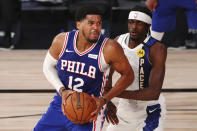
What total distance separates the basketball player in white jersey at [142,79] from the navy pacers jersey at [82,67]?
10.2 inches

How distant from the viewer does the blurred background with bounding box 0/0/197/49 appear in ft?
29.1

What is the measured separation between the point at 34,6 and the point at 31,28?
0.47 m

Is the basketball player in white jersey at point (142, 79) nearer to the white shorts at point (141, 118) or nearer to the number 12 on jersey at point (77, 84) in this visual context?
the white shorts at point (141, 118)

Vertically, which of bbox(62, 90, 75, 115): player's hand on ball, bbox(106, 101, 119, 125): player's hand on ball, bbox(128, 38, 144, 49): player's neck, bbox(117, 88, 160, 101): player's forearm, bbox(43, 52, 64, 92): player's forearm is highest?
bbox(128, 38, 144, 49): player's neck

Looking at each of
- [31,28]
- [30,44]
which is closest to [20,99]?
[30,44]

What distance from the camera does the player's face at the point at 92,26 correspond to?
331 centimetres

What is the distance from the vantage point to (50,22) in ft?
33.6

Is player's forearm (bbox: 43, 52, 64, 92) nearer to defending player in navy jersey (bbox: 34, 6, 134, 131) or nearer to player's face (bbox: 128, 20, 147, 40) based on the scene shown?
defending player in navy jersey (bbox: 34, 6, 134, 131)

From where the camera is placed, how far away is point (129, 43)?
3.90 meters

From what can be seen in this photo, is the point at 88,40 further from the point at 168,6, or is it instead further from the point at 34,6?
the point at 34,6

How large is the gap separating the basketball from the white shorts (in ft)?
2.19

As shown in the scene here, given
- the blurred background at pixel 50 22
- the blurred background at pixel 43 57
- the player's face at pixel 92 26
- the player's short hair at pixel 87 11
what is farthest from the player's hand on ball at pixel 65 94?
the blurred background at pixel 50 22

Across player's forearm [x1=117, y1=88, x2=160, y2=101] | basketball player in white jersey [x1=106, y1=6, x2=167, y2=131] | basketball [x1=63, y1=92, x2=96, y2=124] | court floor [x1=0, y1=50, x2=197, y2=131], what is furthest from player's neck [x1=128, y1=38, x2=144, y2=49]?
court floor [x1=0, y1=50, x2=197, y2=131]

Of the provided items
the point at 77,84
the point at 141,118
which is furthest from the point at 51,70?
the point at 141,118
